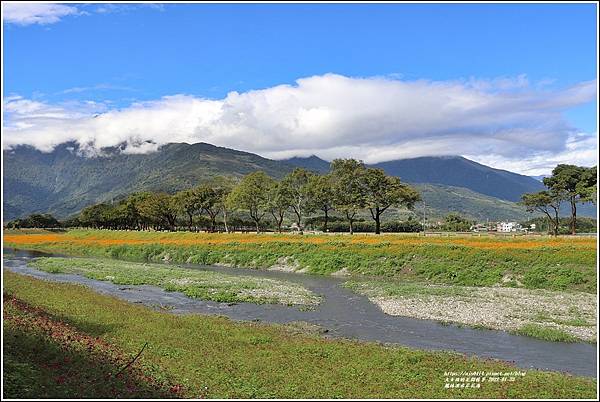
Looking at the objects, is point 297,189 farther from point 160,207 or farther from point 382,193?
point 160,207

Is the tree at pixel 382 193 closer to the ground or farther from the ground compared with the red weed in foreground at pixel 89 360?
farther from the ground

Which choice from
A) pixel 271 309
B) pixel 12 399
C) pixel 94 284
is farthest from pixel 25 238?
pixel 12 399

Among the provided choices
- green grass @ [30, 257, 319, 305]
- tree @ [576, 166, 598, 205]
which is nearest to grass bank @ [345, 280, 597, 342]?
green grass @ [30, 257, 319, 305]

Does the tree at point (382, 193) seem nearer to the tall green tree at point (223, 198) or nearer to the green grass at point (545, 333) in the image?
the tall green tree at point (223, 198)

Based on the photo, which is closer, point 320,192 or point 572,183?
point 572,183

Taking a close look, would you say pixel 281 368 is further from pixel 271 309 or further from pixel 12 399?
pixel 271 309

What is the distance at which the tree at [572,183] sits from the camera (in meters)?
90.7

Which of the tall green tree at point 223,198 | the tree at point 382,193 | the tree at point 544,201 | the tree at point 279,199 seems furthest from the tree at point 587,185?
the tall green tree at point 223,198

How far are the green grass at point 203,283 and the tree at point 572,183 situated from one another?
6646 cm

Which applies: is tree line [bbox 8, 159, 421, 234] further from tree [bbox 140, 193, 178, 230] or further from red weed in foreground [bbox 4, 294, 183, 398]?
red weed in foreground [bbox 4, 294, 183, 398]

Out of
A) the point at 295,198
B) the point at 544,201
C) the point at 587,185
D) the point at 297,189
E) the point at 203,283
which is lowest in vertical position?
the point at 203,283

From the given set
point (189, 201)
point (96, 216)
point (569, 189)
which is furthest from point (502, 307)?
point (96, 216)

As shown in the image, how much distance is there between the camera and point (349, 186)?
4183 inches

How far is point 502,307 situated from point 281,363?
22.3m
